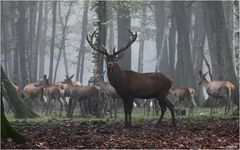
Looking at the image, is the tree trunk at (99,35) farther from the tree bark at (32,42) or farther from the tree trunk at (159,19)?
the tree trunk at (159,19)

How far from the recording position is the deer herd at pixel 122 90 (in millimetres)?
13766

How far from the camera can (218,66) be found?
22.5 meters

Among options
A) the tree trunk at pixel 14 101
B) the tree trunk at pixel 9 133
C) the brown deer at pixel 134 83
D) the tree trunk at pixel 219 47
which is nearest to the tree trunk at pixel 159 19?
the tree trunk at pixel 219 47

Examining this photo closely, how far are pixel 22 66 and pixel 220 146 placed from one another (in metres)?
25.5

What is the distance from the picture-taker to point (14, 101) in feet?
57.5

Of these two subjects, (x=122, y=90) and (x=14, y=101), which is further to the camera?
(x=14, y=101)

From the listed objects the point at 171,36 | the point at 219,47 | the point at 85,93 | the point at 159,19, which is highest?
the point at 159,19

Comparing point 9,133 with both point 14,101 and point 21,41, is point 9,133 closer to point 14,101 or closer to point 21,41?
point 14,101

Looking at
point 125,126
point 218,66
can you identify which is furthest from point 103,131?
point 218,66

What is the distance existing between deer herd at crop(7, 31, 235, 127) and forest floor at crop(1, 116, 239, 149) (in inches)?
34.1

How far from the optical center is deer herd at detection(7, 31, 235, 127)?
13.8 m

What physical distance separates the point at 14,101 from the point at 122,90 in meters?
5.15

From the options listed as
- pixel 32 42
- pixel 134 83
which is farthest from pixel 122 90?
pixel 32 42

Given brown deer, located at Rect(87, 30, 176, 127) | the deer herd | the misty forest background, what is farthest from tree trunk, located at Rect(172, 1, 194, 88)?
brown deer, located at Rect(87, 30, 176, 127)
